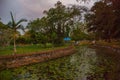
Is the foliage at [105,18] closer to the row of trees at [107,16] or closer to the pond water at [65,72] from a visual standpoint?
the row of trees at [107,16]

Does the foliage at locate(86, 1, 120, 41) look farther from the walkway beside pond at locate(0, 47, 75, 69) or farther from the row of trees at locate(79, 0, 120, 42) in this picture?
the walkway beside pond at locate(0, 47, 75, 69)

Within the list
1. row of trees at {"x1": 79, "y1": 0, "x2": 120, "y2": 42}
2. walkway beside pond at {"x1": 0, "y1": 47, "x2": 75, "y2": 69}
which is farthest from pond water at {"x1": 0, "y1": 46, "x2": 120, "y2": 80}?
row of trees at {"x1": 79, "y1": 0, "x2": 120, "y2": 42}

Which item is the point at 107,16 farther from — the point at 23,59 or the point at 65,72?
the point at 65,72

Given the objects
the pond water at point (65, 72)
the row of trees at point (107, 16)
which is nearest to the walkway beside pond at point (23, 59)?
the pond water at point (65, 72)

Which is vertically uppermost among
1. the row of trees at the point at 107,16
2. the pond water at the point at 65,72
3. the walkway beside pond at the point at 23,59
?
the row of trees at the point at 107,16

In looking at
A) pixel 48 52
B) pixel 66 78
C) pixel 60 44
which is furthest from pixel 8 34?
pixel 66 78

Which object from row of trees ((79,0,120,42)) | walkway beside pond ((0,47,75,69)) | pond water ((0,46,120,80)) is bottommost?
pond water ((0,46,120,80))

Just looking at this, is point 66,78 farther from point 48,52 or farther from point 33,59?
point 48,52

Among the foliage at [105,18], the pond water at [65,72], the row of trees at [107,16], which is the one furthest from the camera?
the foliage at [105,18]

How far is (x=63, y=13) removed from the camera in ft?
209

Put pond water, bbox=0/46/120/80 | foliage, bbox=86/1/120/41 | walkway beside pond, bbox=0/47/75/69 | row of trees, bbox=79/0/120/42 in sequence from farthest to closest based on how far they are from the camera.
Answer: foliage, bbox=86/1/120/41 < walkway beside pond, bbox=0/47/75/69 < row of trees, bbox=79/0/120/42 < pond water, bbox=0/46/120/80

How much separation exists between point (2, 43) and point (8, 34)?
172 centimetres

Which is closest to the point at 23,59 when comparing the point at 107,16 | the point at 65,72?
the point at 65,72

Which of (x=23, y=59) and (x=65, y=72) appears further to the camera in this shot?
(x=23, y=59)
